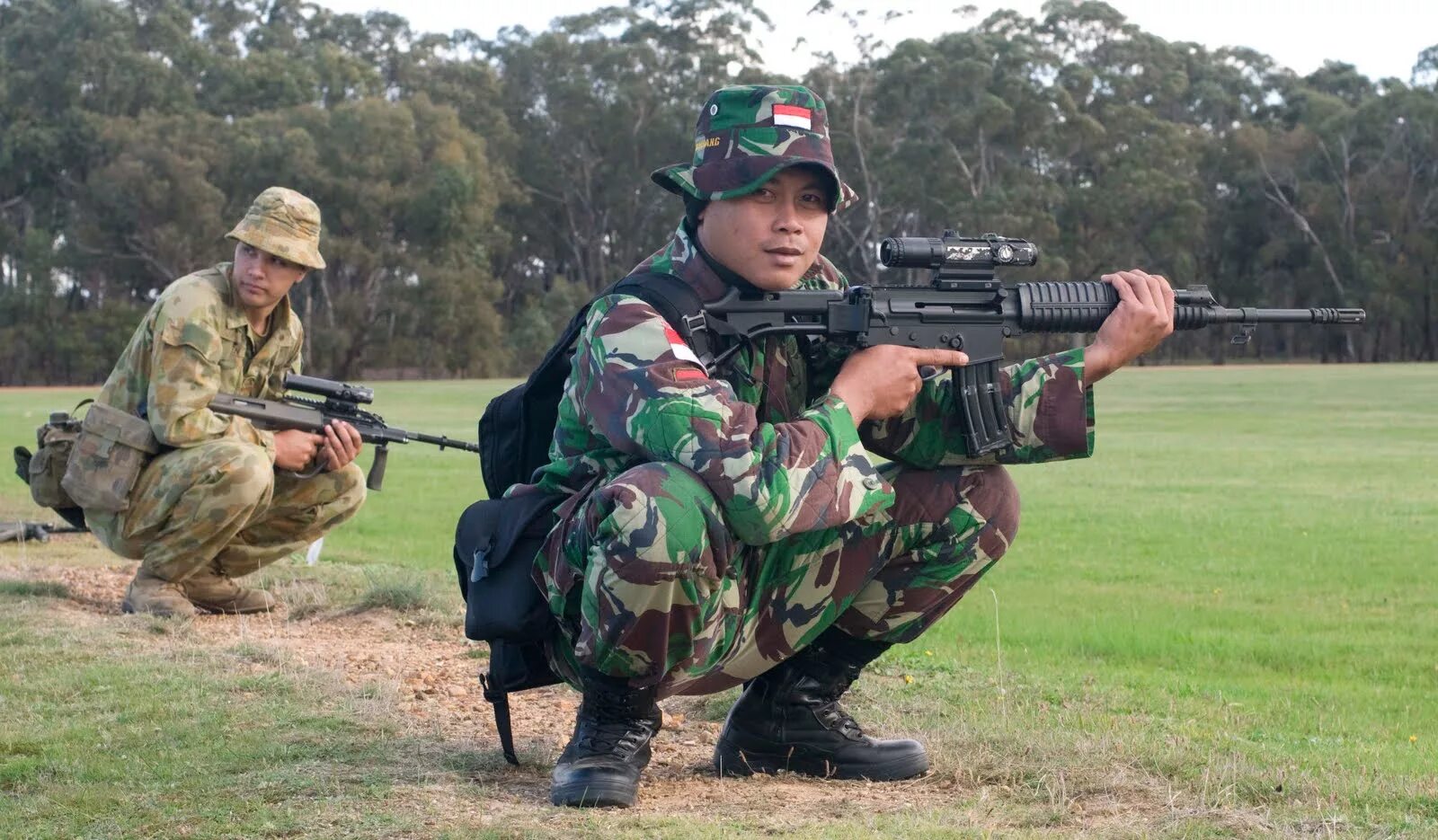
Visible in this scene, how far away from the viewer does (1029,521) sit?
45.3 ft

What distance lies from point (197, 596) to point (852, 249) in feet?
194

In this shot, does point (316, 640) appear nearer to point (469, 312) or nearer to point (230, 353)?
point (230, 353)

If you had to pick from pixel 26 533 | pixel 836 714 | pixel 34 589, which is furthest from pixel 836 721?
pixel 26 533

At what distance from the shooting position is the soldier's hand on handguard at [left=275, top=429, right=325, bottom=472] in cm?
777

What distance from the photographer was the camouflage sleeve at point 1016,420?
4.75 metres

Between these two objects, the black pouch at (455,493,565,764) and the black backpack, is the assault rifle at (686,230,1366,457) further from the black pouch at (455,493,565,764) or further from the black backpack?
the black pouch at (455,493,565,764)

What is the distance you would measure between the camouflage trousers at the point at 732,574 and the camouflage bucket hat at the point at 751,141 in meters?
0.80

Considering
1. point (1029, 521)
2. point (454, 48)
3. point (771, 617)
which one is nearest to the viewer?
point (771, 617)

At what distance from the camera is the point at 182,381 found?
24.0 feet

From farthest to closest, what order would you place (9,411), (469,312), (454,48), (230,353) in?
1. (454,48)
2. (469,312)
3. (9,411)
4. (230,353)

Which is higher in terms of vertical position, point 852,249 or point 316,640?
point 852,249

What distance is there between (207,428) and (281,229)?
36.0 inches

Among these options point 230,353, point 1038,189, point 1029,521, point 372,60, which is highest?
point 372,60

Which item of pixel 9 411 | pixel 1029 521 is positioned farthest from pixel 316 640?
pixel 9 411
